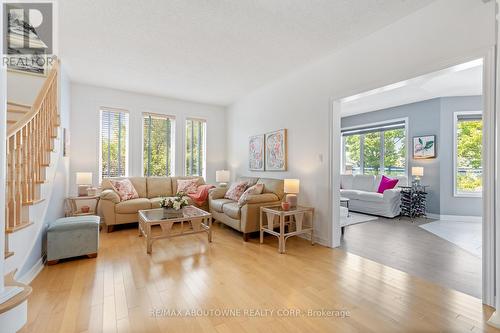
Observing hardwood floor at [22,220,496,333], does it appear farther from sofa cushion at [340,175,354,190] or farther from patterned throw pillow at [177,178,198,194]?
sofa cushion at [340,175,354,190]

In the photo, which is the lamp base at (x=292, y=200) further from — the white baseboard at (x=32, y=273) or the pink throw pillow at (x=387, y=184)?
the pink throw pillow at (x=387, y=184)

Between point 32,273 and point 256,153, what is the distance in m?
3.85

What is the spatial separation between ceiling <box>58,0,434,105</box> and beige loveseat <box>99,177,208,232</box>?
208 centimetres

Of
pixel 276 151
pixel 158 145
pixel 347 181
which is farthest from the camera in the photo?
pixel 347 181

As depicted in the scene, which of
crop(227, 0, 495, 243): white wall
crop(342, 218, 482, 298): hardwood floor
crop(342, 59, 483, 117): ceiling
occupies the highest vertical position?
crop(342, 59, 483, 117): ceiling

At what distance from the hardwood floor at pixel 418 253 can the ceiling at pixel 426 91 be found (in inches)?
82.9

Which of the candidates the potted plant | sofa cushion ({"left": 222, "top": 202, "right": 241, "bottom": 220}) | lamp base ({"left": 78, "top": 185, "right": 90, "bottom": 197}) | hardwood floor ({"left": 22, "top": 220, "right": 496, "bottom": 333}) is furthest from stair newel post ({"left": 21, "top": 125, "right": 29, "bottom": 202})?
sofa cushion ({"left": 222, "top": 202, "right": 241, "bottom": 220})

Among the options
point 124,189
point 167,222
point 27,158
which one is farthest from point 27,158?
point 124,189

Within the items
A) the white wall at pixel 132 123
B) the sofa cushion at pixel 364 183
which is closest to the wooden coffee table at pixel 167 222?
the white wall at pixel 132 123

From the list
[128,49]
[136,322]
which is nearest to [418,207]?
[136,322]

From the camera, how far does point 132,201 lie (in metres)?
4.25

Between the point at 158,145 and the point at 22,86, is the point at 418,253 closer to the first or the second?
the point at 158,145

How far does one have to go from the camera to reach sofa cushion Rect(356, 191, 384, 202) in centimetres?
538

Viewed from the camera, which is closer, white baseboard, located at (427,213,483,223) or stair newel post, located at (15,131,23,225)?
stair newel post, located at (15,131,23,225)
